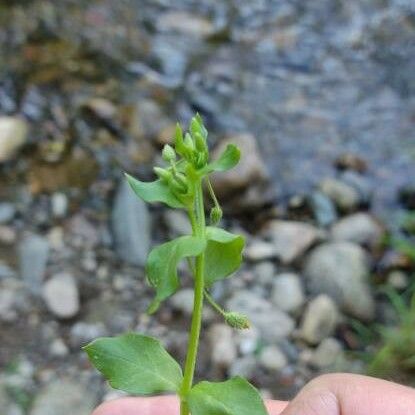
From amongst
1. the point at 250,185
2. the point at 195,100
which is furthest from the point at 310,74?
the point at 250,185

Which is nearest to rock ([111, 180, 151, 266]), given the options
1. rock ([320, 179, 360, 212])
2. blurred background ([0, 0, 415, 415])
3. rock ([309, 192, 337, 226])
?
blurred background ([0, 0, 415, 415])

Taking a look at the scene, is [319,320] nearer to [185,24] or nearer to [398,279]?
[398,279]

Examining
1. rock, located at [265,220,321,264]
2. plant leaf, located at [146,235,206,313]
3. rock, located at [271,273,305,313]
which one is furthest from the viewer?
rock, located at [265,220,321,264]

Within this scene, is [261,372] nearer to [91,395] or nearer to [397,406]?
[91,395]

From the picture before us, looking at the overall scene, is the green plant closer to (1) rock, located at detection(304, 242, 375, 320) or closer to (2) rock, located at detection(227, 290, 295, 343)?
(2) rock, located at detection(227, 290, 295, 343)

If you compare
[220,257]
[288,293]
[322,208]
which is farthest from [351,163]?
[220,257]

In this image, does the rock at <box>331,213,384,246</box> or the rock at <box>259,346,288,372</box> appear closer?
the rock at <box>259,346,288,372</box>
